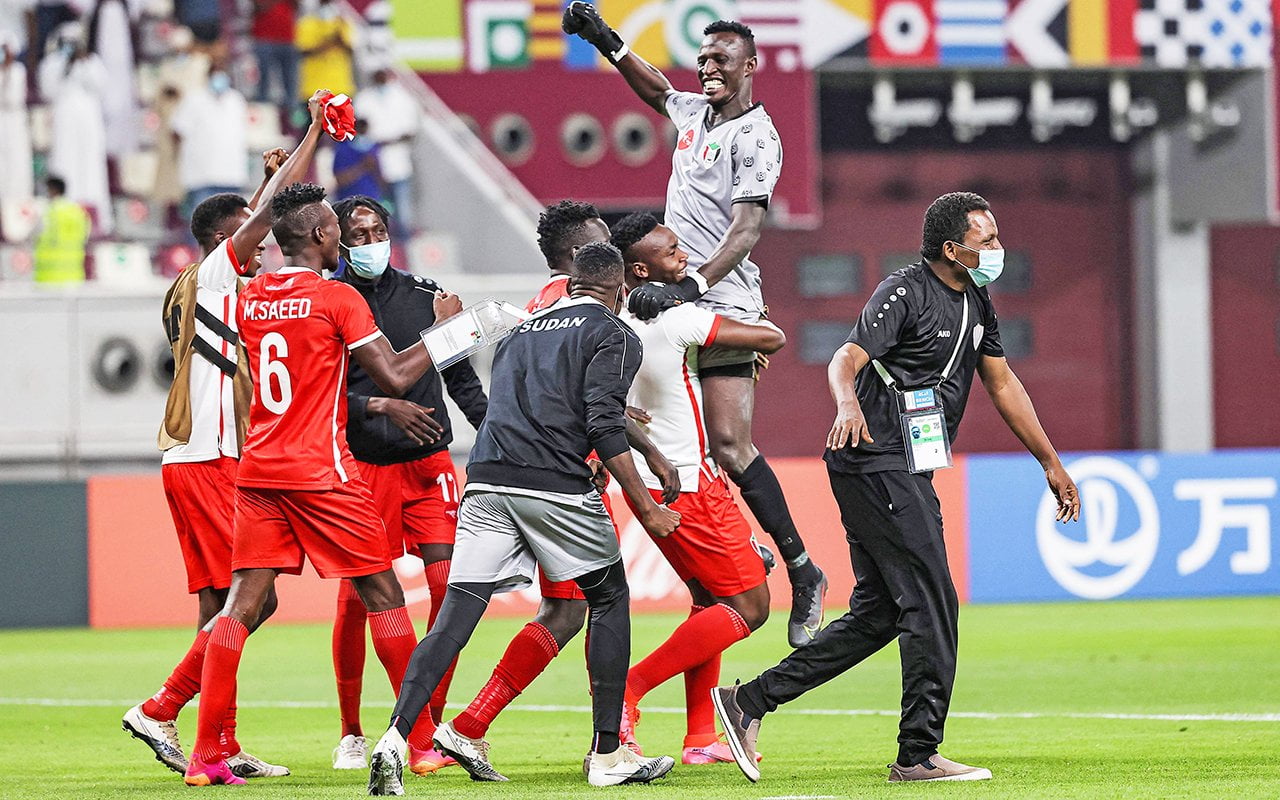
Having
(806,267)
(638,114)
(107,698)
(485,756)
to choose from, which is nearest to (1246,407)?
(806,267)

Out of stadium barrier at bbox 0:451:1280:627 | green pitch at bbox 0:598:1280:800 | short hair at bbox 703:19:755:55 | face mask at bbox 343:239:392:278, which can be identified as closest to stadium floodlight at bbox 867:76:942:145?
stadium barrier at bbox 0:451:1280:627

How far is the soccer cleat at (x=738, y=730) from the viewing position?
757 cm

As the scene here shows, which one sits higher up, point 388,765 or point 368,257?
point 368,257

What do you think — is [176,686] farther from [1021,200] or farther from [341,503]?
[1021,200]

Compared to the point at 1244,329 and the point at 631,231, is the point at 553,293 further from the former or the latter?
the point at 1244,329

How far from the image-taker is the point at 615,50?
9.12m

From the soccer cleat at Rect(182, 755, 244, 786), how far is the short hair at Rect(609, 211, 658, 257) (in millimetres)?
2687

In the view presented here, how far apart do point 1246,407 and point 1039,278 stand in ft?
11.6

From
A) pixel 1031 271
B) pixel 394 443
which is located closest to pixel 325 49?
pixel 1031 271

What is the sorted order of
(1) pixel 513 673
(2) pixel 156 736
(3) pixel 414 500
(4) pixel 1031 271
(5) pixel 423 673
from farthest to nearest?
(4) pixel 1031 271, (3) pixel 414 500, (2) pixel 156 736, (1) pixel 513 673, (5) pixel 423 673

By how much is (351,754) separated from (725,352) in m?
2.41

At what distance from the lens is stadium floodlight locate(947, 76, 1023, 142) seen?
24.0 meters

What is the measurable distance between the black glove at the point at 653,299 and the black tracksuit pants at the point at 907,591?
100cm

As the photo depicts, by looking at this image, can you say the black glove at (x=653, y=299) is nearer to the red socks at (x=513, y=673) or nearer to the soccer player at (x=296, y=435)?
the soccer player at (x=296, y=435)
